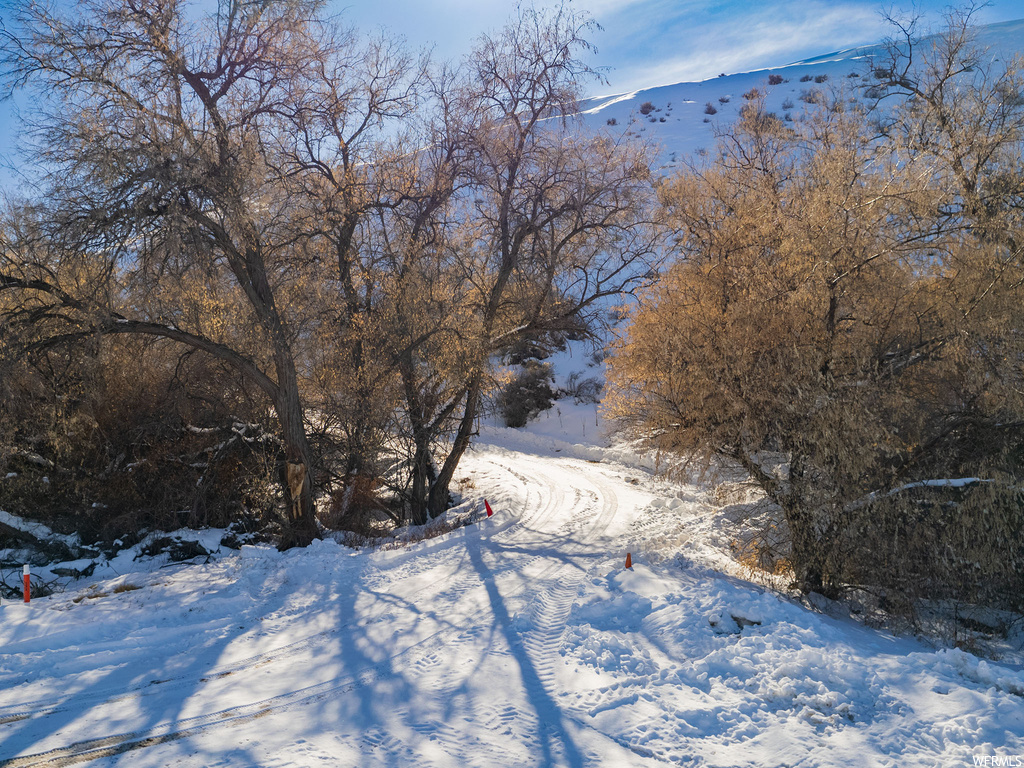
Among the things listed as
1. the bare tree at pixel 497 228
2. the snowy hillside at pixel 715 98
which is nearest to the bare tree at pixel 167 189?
the bare tree at pixel 497 228

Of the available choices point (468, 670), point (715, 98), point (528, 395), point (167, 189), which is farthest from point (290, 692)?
point (715, 98)

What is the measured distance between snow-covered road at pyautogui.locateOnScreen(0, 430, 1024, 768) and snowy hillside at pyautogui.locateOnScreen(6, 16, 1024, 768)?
0.03 meters

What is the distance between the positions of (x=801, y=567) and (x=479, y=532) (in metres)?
6.16

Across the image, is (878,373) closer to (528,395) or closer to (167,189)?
(167,189)

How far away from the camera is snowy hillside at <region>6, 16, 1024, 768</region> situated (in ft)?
16.5

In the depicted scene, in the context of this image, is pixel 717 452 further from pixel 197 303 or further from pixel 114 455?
pixel 114 455

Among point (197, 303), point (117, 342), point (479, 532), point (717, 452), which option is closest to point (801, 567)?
point (717, 452)

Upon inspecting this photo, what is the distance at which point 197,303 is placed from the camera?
12.7 meters

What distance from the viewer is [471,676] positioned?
639 centimetres

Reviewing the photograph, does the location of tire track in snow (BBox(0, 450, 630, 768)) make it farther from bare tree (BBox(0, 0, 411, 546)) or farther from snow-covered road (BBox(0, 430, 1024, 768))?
bare tree (BBox(0, 0, 411, 546))

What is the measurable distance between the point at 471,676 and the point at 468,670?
0.44 feet

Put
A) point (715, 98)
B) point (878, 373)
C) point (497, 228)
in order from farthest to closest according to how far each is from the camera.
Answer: point (715, 98) < point (497, 228) < point (878, 373)

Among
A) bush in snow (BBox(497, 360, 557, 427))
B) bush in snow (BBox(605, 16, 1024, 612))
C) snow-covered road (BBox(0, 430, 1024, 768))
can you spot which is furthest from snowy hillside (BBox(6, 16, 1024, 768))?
bush in snow (BBox(497, 360, 557, 427))

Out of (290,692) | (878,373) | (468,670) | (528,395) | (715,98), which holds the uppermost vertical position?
(715,98)
